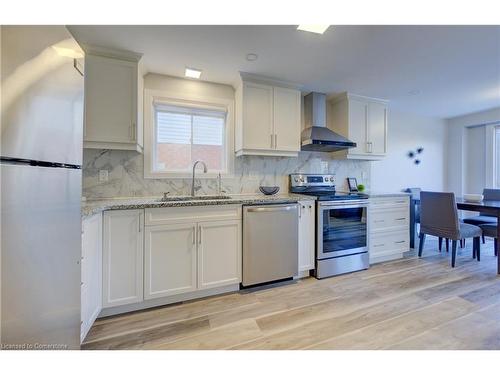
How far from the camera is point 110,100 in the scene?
2.06 meters

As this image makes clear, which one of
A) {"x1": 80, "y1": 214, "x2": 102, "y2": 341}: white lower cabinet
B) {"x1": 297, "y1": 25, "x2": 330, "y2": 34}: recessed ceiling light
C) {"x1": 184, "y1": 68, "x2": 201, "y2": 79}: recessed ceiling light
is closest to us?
{"x1": 80, "y1": 214, "x2": 102, "y2": 341}: white lower cabinet

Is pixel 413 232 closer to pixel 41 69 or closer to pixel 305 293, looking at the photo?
pixel 305 293

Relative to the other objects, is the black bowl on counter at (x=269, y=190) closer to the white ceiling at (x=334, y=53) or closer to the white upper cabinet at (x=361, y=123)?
the white upper cabinet at (x=361, y=123)

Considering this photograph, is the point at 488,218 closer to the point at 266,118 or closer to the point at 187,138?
the point at 266,118

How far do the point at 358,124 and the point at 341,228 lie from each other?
1.61m

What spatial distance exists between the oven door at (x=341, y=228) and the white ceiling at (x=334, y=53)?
5.13ft

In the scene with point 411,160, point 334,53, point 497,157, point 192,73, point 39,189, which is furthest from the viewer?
point 411,160

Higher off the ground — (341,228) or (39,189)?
(39,189)

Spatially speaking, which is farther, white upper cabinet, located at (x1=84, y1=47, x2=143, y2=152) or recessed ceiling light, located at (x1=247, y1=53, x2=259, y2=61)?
recessed ceiling light, located at (x1=247, y1=53, x2=259, y2=61)

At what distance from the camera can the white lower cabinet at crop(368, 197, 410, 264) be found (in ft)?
9.84

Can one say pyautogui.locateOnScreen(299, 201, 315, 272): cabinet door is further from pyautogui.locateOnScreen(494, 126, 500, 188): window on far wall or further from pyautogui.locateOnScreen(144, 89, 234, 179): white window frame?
Answer: pyautogui.locateOnScreen(494, 126, 500, 188): window on far wall

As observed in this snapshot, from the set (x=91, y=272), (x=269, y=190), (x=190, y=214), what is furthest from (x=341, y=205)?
(x=91, y=272)

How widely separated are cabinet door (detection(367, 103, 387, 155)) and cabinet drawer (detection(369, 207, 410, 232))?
0.93 meters

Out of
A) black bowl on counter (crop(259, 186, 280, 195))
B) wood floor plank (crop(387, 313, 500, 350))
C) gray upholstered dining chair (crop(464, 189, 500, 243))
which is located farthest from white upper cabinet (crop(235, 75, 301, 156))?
gray upholstered dining chair (crop(464, 189, 500, 243))
